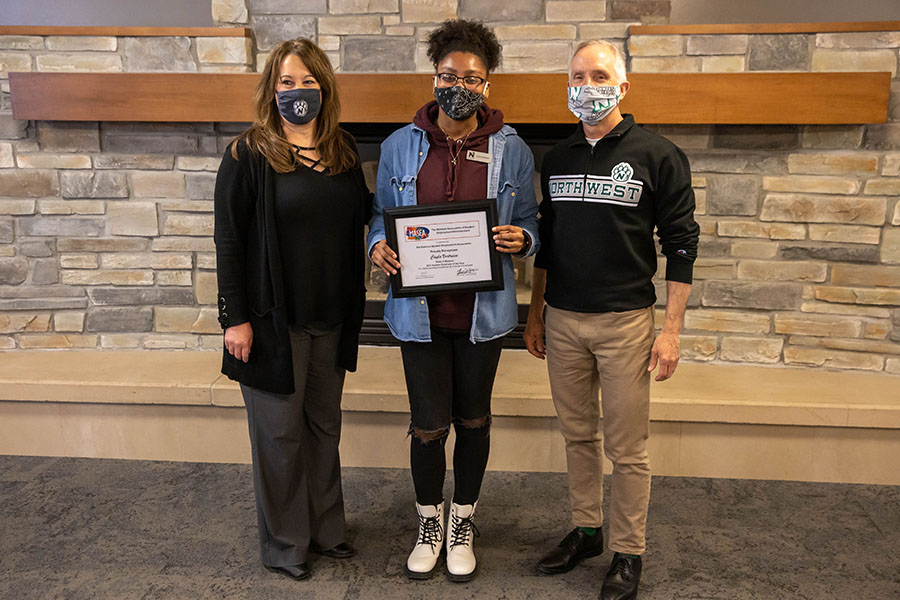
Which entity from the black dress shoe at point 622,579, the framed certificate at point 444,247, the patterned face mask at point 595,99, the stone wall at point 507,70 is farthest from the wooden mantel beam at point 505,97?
the black dress shoe at point 622,579

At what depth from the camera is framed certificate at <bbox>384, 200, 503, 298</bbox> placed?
1.76 metres

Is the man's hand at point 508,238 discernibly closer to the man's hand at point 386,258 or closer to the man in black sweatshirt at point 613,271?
the man in black sweatshirt at point 613,271

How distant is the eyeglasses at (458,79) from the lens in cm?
174

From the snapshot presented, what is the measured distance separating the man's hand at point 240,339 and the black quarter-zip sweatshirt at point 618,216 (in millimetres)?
821

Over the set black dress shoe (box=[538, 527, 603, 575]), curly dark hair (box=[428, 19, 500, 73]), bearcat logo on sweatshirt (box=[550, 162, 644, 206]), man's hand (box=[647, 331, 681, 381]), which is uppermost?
curly dark hair (box=[428, 19, 500, 73])

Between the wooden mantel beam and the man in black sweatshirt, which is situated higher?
the wooden mantel beam

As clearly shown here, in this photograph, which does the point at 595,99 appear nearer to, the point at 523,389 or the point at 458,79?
the point at 458,79

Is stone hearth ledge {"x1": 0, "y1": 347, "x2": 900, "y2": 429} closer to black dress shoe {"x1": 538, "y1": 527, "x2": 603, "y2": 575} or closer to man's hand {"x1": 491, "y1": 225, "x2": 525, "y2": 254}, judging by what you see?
black dress shoe {"x1": 538, "y1": 527, "x2": 603, "y2": 575}

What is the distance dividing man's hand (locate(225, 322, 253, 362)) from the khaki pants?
0.80m

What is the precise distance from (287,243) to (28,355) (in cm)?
189

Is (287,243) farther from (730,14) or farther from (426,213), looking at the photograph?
(730,14)

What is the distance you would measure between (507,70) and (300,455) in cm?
172

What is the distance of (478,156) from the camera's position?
70.6 inches

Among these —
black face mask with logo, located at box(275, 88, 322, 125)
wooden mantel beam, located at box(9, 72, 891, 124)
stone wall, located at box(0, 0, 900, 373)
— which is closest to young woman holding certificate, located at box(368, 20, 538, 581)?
black face mask with logo, located at box(275, 88, 322, 125)
